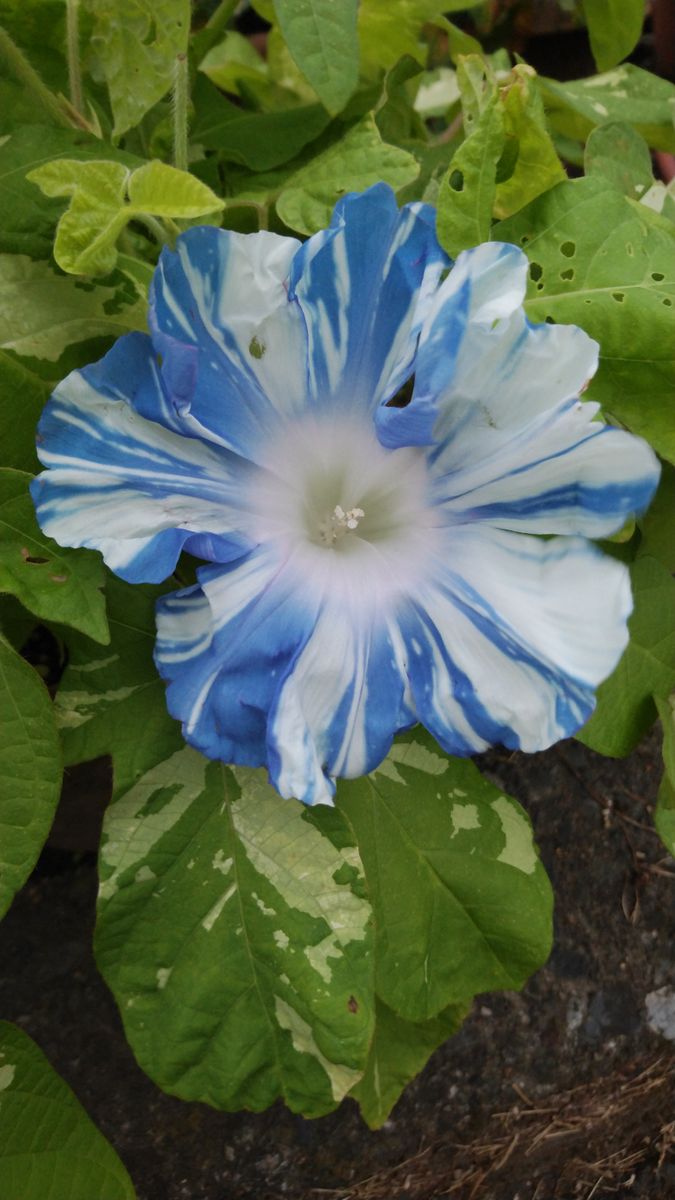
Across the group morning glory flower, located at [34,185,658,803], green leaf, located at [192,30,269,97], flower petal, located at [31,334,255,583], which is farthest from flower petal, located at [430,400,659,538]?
green leaf, located at [192,30,269,97]

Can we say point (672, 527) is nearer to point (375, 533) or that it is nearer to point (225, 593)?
point (375, 533)

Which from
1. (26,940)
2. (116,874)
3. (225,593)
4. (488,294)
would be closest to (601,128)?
(488,294)

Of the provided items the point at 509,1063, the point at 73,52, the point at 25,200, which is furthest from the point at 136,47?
the point at 509,1063

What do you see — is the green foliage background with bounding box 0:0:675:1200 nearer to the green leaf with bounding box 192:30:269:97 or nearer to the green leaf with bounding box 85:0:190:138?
the green leaf with bounding box 85:0:190:138

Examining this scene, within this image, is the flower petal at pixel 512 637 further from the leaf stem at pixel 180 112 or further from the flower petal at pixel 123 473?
the leaf stem at pixel 180 112

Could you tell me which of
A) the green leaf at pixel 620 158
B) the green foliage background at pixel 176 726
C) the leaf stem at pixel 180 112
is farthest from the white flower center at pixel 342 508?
the green leaf at pixel 620 158
